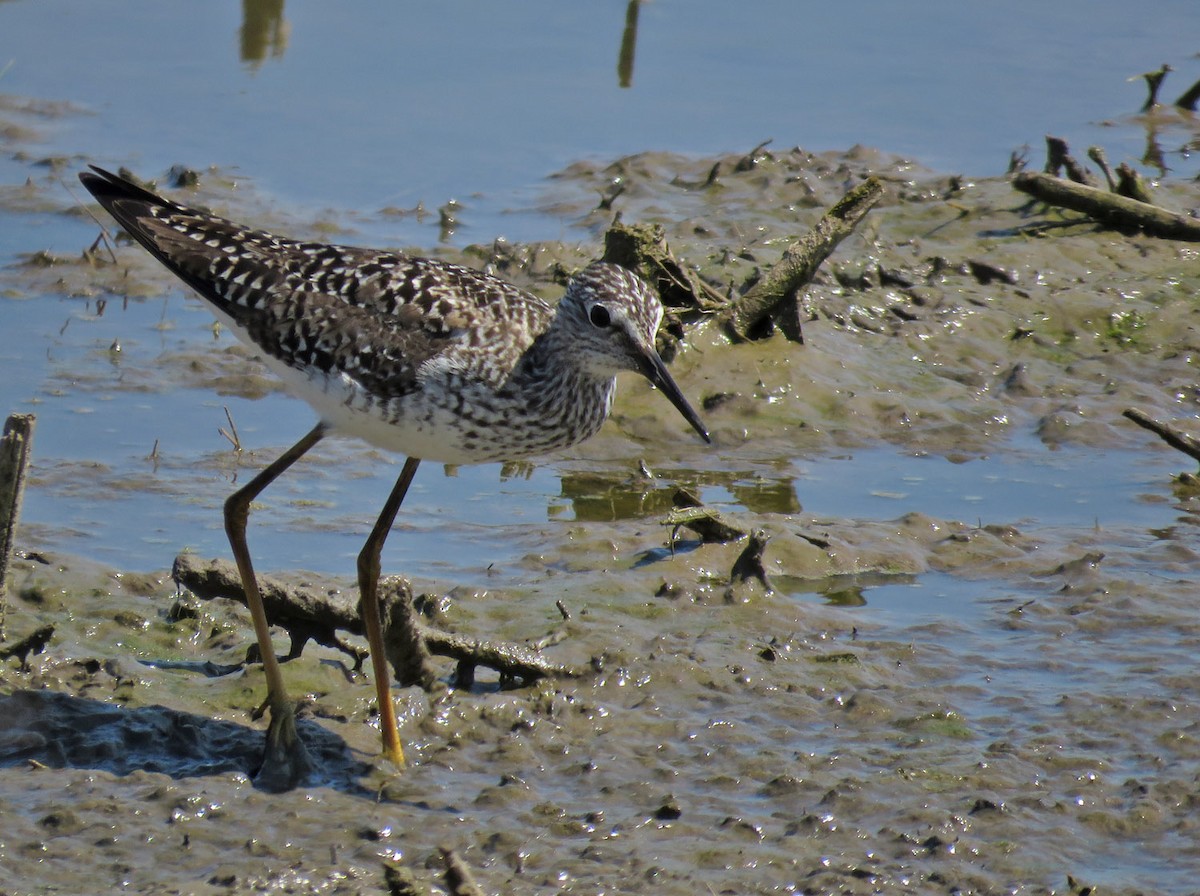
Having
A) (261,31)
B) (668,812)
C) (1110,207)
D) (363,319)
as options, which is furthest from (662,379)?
(261,31)

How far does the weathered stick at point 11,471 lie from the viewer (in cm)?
652

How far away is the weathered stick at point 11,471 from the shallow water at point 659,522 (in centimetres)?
55

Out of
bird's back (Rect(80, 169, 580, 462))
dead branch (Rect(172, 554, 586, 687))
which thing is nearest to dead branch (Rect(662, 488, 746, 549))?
dead branch (Rect(172, 554, 586, 687))

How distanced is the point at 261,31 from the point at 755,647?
11316 mm

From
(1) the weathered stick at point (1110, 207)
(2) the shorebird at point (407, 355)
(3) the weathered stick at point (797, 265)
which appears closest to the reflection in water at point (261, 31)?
(3) the weathered stick at point (797, 265)

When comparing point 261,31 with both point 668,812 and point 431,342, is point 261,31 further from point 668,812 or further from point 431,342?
point 668,812

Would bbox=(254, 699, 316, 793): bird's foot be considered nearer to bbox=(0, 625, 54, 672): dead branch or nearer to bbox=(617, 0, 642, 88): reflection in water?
bbox=(0, 625, 54, 672): dead branch

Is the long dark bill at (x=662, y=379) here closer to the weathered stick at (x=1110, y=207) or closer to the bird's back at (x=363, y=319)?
the bird's back at (x=363, y=319)

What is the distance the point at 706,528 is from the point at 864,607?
2.98ft

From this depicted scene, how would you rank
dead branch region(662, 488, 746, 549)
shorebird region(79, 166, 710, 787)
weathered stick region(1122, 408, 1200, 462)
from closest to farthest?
shorebird region(79, 166, 710, 787), dead branch region(662, 488, 746, 549), weathered stick region(1122, 408, 1200, 462)

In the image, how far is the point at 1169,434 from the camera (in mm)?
9320

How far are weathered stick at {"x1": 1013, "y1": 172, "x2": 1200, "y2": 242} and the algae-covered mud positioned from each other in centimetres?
53

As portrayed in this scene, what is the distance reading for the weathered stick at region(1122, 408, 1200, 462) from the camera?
9.24 meters

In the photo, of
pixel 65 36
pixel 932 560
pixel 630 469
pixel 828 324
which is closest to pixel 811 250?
pixel 828 324
